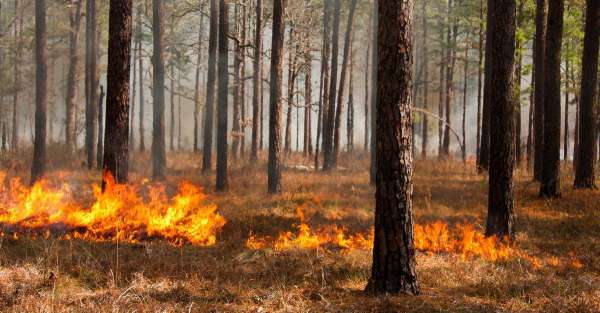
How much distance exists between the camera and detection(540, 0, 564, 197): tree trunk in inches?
510

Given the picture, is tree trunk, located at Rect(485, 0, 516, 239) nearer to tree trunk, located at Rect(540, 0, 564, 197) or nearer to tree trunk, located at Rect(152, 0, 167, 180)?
tree trunk, located at Rect(540, 0, 564, 197)

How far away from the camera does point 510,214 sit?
29.7ft

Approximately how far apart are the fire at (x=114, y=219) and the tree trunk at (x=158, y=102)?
267 inches

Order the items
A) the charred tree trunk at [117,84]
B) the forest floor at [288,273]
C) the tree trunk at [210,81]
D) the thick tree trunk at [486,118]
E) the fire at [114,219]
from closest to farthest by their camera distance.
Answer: the forest floor at [288,273] < the fire at [114,219] < the charred tree trunk at [117,84] < the thick tree trunk at [486,118] < the tree trunk at [210,81]

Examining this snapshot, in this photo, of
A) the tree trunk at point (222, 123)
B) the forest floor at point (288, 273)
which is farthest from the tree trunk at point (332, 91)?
the forest floor at point (288, 273)

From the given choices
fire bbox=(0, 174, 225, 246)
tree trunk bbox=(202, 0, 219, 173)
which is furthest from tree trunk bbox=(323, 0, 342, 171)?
fire bbox=(0, 174, 225, 246)

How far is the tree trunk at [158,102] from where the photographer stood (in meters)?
17.6

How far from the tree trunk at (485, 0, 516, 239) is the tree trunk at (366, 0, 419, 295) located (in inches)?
161

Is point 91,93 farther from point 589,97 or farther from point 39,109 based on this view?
point 589,97

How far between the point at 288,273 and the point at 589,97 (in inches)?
457

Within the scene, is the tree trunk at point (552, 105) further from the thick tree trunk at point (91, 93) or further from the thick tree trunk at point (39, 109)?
the thick tree trunk at point (91, 93)

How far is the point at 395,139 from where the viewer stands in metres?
5.52

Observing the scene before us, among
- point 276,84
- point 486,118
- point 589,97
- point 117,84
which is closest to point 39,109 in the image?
point 117,84

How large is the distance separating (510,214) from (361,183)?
826 centimetres
